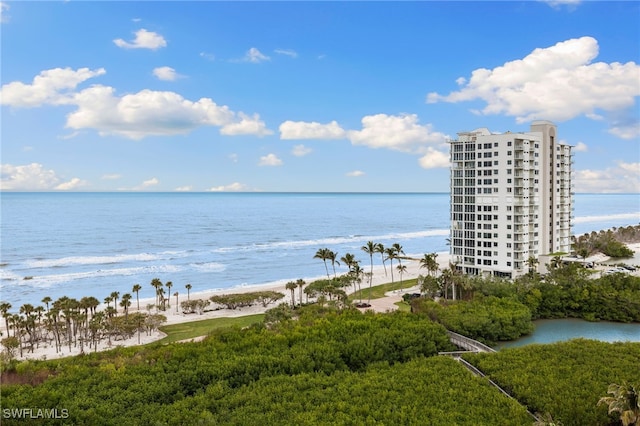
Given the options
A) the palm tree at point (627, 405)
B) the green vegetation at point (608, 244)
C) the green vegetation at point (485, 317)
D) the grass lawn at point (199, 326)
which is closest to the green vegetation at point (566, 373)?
the palm tree at point (627, 405)

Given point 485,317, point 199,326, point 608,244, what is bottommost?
point 199,326

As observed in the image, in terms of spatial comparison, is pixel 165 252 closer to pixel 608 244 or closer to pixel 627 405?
pixel 608 244

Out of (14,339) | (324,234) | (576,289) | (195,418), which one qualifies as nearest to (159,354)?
(195,418)

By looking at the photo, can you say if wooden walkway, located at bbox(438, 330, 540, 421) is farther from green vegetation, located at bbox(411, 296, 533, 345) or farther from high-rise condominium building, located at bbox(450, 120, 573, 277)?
high-rise condominium building, located at bbox(450, 120, 573, 277)

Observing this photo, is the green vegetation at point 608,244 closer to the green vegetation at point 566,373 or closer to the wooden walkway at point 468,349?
the wooden walkway at point 468,349

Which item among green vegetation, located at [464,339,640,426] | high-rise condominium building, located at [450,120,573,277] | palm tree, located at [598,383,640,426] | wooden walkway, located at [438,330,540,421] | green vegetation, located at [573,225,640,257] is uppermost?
high-rise condominium building, located at [450,120,573,277]

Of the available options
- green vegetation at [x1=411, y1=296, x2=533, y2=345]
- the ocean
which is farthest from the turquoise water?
the ocean

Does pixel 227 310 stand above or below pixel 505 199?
below

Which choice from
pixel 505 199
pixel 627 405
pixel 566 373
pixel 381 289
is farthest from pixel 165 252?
pixel 627 405
